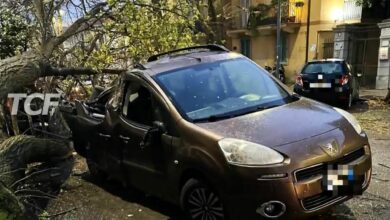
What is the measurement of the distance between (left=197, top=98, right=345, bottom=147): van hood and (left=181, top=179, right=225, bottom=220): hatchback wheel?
1.81ft

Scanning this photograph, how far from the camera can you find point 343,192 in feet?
12.8

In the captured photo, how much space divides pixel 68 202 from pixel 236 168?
9.92 feet

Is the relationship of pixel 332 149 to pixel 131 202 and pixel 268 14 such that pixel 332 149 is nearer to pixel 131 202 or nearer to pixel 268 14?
pixel 131 202

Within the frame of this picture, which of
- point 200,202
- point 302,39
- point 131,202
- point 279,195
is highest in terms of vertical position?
point 279,195

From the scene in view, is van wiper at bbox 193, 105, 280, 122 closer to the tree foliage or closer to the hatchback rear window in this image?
the tree foliage

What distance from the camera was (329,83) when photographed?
12695 mm

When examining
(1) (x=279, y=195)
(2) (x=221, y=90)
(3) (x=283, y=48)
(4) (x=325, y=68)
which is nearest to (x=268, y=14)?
(3) (x=283, y=48)

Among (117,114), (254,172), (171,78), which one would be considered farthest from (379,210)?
(117,114)

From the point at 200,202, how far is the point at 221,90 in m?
1.29

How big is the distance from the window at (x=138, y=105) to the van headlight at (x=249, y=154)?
1297mm

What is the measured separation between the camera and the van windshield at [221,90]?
4516 mm

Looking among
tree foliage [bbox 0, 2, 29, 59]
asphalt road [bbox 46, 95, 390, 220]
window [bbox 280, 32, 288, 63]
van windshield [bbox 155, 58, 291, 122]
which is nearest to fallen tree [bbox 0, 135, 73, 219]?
asphalt road [bbox 46, 95, 390, 220]

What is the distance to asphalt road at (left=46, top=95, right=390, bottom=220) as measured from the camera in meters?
4.68
